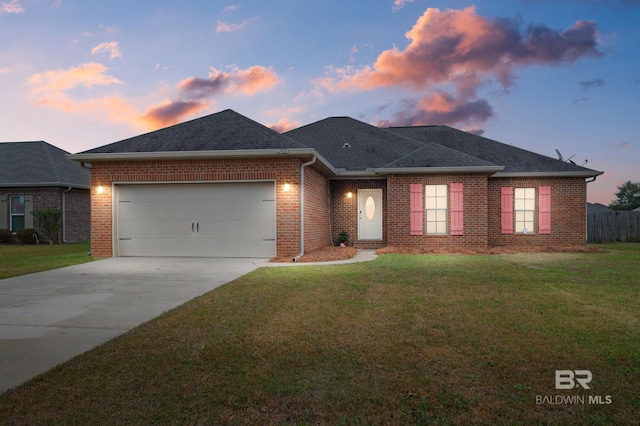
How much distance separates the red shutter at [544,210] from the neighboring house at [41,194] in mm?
21367

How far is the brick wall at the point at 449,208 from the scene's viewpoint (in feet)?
46.2

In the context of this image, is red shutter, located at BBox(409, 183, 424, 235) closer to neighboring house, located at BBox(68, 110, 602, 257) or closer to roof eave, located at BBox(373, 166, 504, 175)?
neighboring house, located at BBox(68, 110, 602, 257)

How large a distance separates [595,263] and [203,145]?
10965 millimetres

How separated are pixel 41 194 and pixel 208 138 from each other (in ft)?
43.9

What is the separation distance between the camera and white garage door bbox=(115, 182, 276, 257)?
1170 centimetres

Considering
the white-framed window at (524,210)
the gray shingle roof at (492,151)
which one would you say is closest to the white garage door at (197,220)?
the gray shingle roof at (492,151)

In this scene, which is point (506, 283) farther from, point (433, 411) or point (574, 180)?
point (574, 180)

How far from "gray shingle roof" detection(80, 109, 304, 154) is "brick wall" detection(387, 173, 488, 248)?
4724 millimetres

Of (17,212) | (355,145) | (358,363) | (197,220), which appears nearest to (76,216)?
(17,212)

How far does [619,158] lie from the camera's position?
20125mm

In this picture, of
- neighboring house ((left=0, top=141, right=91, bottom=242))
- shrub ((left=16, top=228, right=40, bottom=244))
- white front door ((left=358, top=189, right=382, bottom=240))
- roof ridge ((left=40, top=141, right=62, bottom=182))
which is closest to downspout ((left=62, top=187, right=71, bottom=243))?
neighboring house ((left=0, top=141, right=91, bottom=242))

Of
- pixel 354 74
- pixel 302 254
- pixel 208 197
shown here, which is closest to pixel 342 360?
pixel 302 254

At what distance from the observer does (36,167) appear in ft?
68.4

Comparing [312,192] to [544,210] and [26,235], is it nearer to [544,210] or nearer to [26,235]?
[544,210]
